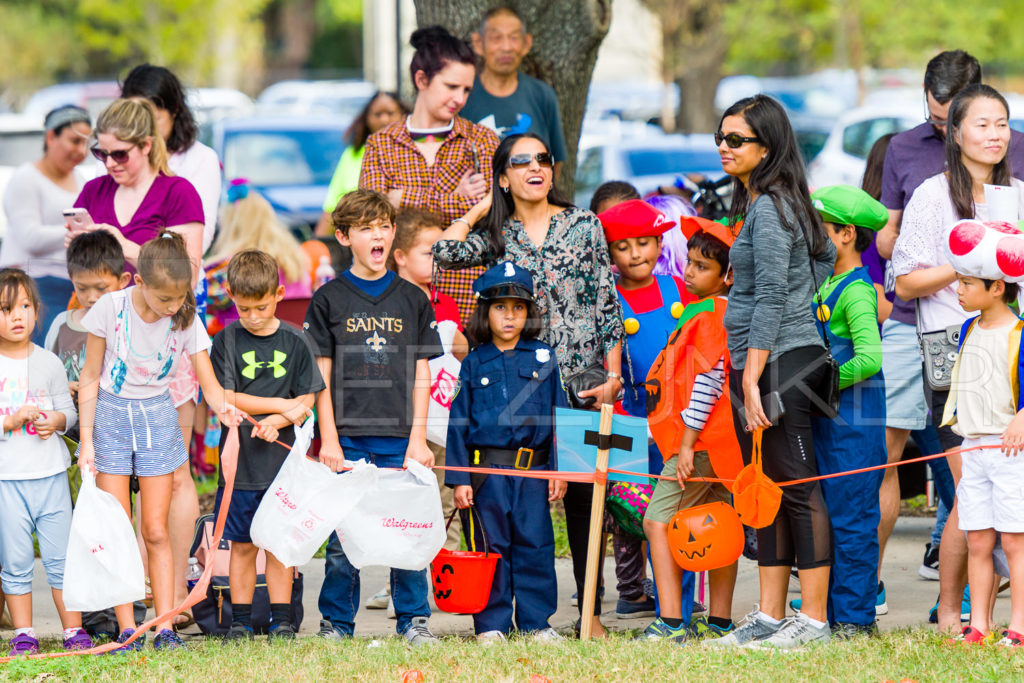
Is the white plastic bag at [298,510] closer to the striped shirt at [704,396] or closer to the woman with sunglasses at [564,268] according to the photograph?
the woman with sunglasses at [564,268]

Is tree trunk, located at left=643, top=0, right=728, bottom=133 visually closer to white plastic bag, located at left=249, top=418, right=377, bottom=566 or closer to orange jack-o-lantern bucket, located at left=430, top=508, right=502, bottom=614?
white plastic bag, located at left=249, top=418, right=377, bottom=566

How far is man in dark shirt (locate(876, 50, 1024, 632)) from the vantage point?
20.3ft

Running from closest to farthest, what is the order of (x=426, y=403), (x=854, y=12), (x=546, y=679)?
(x=546, y=679)
(x=426, y=403)
(x=854, y=12)

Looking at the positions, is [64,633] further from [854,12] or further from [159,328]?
[854,12]

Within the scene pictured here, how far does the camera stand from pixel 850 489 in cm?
550

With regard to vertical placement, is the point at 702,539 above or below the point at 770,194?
below

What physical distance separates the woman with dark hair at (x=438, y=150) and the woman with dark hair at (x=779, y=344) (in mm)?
1623

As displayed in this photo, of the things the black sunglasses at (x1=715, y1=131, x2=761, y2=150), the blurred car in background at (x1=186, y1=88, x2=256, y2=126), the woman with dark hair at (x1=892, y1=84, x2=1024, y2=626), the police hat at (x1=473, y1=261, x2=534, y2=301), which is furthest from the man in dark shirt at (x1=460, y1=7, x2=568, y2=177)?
the blurred car in background at (x1=186, y1=88, x2=256, y2=126)

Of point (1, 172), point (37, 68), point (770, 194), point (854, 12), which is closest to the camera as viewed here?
point (770, 194)

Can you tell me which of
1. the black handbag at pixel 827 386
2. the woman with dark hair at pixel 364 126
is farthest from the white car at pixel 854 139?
the black handbag at pixel 827 386

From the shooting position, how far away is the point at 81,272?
5.85 metres

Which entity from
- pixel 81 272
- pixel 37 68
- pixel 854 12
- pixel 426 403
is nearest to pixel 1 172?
pixel 81 272

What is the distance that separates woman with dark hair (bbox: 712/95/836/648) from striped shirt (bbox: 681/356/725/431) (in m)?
0.10

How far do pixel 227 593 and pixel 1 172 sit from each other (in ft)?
33.3
